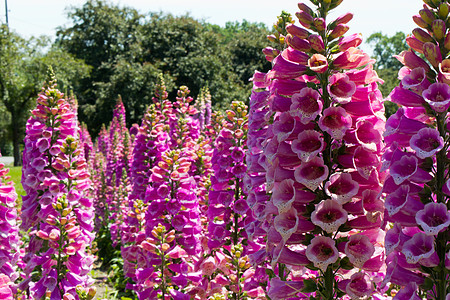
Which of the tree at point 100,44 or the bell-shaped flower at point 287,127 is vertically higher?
the tree at point 100,44

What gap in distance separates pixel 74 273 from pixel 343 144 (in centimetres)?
268

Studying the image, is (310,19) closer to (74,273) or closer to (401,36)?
(74,273)

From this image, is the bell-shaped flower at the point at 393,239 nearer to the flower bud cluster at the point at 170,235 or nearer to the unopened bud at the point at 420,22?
the unopened bud at the point at 420,22

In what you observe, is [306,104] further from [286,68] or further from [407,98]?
[407,98]

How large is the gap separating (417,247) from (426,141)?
1.31 ft

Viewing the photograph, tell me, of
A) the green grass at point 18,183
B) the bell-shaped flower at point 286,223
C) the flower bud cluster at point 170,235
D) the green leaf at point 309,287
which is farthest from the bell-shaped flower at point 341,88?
the green grass at point 18,183

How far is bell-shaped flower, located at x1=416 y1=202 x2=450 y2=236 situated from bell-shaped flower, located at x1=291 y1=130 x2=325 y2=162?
461 mm

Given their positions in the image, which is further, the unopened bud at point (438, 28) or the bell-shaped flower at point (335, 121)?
the bell-shaped flower at point (335, 121)

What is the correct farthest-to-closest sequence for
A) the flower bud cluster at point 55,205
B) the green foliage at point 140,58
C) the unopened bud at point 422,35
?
the green foliage at point 140,58 < the flower bud cluster at point 55,205 < the unopened bud at point 422,35

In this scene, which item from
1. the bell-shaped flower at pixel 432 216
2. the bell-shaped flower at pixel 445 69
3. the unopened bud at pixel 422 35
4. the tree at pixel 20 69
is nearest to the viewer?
the bell-shaped flower at pixel 432 216

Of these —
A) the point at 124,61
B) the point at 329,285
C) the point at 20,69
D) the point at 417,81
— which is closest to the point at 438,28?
the point at 417,81

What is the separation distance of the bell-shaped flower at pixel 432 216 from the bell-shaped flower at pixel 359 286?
0.45 m

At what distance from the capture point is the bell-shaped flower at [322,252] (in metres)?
1.84

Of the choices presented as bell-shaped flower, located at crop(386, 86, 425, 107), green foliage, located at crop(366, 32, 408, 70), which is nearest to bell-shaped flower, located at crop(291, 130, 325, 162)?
bell-shaped flower, located at crop(386, 86, 425, 107)
